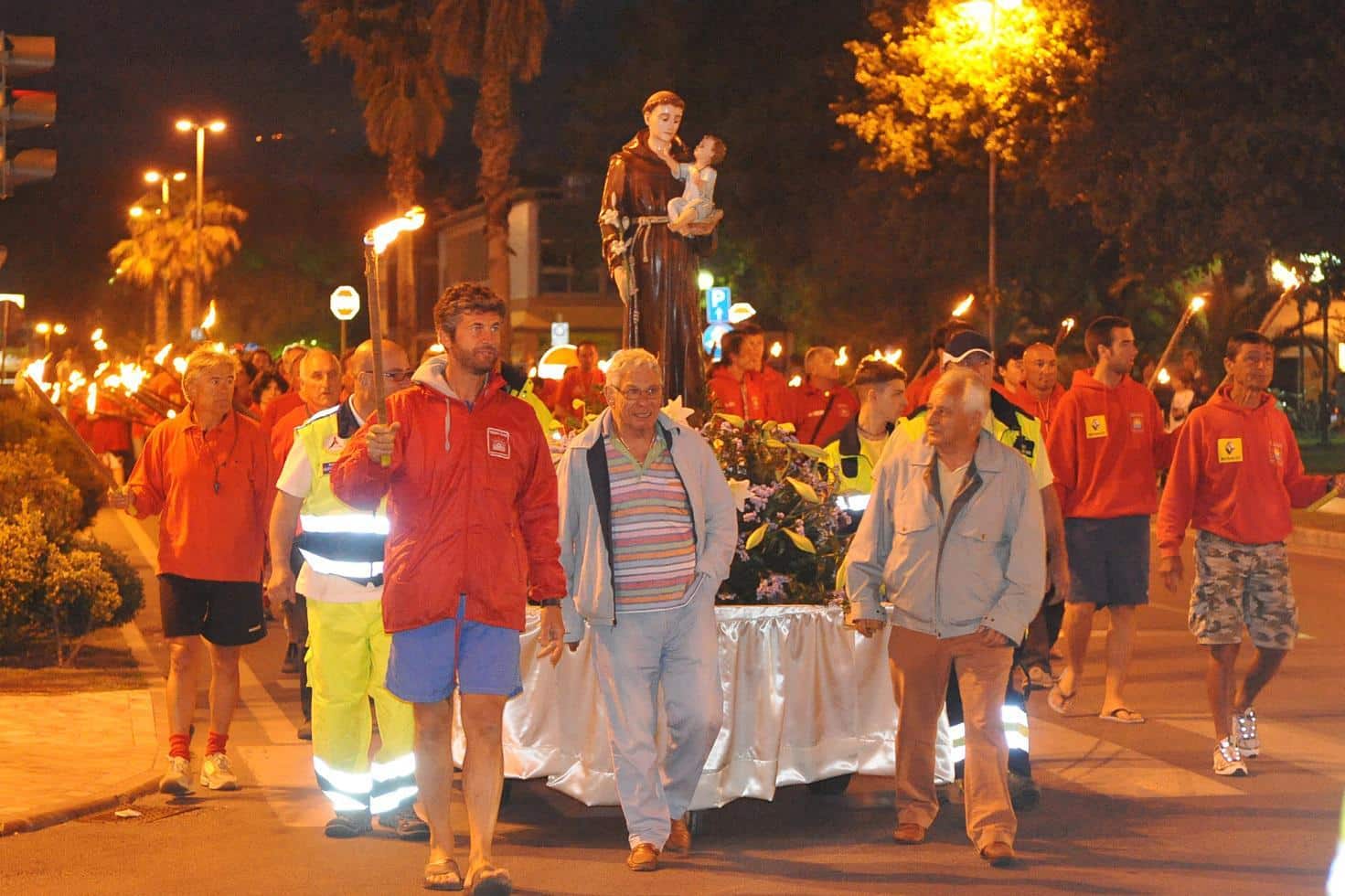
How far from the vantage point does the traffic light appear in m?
10.2

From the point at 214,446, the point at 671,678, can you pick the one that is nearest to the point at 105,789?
the point at 214,446

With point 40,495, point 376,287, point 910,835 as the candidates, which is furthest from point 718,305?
point 376,287

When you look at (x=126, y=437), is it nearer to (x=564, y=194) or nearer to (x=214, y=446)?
(x=214, y=446)

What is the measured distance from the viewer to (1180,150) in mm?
27734

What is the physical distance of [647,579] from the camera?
24.0 feet

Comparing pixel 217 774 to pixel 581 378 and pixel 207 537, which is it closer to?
pixel 207 537

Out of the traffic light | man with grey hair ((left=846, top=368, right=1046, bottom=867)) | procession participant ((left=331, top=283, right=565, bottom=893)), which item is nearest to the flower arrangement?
man with grey hair ((left=846, top=368, right=1046, bottom=867))

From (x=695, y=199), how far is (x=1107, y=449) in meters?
2.58

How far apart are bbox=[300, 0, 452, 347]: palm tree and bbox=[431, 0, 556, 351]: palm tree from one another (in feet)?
10.4

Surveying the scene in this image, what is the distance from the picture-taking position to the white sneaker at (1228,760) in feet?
29.3

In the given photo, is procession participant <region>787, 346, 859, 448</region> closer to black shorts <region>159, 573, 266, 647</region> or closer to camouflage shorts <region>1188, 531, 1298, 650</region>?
camouflage shorts <region>1188, 531, 1298, 650</region>

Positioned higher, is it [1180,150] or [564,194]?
[564,194]

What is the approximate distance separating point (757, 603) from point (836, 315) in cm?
4175

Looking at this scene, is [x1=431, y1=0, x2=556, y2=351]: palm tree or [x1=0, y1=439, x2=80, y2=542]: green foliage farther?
[x1=431, y1=0, x2=556, y2=351]: palm tree
